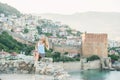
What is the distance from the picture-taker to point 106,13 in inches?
5320

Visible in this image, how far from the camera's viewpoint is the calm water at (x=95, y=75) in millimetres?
32375

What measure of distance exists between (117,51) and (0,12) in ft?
47.5

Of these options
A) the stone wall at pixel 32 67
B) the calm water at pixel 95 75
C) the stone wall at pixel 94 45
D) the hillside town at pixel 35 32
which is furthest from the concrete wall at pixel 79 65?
the stone wall at pixel 32 67

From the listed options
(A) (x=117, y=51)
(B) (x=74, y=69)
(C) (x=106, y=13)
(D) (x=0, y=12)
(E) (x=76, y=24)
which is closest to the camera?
(B) (x=74, y=69)

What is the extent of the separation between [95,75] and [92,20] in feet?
318

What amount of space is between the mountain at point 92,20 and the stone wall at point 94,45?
74645mm

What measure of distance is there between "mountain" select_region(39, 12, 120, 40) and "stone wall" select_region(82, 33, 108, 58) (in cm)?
7465

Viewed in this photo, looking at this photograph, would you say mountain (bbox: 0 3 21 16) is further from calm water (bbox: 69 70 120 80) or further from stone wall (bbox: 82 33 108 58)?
calm water (bbox: 69 70 120 80)

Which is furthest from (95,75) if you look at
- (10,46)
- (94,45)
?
(94,45)

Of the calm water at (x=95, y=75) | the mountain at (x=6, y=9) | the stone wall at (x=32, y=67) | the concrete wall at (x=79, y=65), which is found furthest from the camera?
the mountain at (x=6, y=9)

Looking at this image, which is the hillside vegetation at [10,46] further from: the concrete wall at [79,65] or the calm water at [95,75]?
the calm water at [95,75]

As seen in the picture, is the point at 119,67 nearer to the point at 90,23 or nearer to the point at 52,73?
the point at 52,73

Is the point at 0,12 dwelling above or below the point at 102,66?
above

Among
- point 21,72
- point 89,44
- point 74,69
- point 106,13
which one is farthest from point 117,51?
point 106,13
